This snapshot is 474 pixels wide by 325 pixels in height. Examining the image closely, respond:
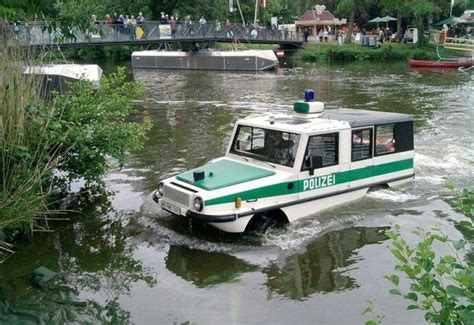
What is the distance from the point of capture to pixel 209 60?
147 ft

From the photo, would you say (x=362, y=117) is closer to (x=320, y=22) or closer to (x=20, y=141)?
(x=20, y=141)

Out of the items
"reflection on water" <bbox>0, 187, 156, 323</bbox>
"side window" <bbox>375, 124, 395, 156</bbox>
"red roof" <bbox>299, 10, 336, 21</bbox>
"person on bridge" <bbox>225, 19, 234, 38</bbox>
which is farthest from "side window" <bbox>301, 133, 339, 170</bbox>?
"red roof" <bbox>299, 10, 336, 21</bbox>

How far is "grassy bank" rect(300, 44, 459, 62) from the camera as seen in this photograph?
48.8 m

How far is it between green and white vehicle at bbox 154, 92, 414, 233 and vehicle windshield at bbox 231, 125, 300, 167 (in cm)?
2

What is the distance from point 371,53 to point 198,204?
143 ft

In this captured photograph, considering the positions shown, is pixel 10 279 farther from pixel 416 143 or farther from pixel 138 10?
pixel 138 10

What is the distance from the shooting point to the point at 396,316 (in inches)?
294

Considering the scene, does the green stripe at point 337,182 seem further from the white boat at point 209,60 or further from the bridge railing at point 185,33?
the white boat at point 209,60

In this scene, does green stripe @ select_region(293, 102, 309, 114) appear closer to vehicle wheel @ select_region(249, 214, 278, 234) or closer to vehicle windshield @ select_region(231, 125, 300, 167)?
vehicle windshield @ select_region(231, 125, 300, 167)

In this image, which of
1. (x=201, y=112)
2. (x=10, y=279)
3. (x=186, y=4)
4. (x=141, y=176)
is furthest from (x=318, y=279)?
(x=186, y=4)

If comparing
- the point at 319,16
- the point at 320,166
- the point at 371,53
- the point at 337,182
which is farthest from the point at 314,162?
the point at 319,16

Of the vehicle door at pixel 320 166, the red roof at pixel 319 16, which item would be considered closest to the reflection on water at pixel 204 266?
the vehicle door at pixel 320 166

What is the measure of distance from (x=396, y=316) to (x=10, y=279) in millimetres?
5418

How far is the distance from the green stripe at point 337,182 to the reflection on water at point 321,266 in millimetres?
984
